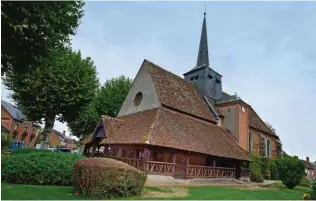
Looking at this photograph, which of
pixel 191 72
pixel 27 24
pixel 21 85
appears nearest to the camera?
pixel 27 24

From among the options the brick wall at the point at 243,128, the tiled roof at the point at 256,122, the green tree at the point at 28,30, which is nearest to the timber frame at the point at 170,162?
the brick wall at the point at 243,128

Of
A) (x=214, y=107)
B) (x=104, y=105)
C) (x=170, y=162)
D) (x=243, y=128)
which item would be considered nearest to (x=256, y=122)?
(x=243, y=128)

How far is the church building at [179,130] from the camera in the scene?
17.5 metres

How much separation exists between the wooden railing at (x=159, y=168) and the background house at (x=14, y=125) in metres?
41.3

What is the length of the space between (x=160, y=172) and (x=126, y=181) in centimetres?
623

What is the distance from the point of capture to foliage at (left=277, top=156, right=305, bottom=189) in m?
20.8

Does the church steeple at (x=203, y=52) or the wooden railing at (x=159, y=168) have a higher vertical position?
the church steeple at (x=203, y=52)

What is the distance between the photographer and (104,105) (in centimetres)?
3238

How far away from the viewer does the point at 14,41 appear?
912 cm

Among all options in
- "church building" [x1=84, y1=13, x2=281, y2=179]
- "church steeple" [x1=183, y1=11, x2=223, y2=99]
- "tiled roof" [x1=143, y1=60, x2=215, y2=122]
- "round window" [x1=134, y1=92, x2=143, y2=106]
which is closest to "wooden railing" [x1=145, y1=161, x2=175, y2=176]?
"church building" [x1=84, y1=13, x2=281, y2=179]

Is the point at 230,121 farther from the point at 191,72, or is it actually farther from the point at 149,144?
the point at 149,144

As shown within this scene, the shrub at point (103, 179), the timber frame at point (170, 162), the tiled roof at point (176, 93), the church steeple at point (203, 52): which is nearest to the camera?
the shrub at point (103, 179)

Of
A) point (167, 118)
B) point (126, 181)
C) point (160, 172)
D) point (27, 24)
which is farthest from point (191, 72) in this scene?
point (27, 24)

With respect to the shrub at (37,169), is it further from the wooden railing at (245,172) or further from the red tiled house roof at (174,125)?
the wooden railing at (245,172)
